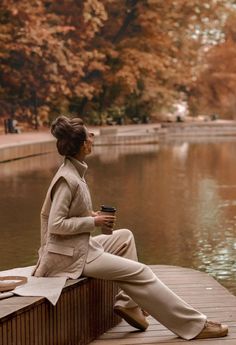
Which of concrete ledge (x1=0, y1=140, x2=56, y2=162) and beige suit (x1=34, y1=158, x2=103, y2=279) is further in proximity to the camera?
concrete ledge (x1=0, y1=140, x2=56, y2=162)

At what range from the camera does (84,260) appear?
12.8 ft

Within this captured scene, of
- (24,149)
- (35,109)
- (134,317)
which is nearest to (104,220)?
(134,317)

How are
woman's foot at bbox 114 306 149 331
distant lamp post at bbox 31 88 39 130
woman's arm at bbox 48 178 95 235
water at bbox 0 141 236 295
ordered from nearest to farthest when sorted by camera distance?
woman's arm at bbox 48 178 95 235 → woman's foot at bbox 114 306 149 331 → water at bbox 0 141 236 295 → distant lamp post at bbox 31 88 39 130

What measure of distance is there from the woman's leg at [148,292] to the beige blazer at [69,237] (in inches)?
3.4

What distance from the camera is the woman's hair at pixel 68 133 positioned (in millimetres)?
3826

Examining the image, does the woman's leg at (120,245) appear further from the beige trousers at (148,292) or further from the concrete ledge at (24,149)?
the concrete ledge at (24,149)

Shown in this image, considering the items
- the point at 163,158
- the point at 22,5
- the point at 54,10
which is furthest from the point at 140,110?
the point at 163,158

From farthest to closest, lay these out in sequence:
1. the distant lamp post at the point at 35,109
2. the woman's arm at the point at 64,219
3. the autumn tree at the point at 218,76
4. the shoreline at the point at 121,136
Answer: the autumn tree at the point at 218,76
the distant lamp post at the point at 35,109
the shoreline at the point at 121,136
the woman's arm at the point at 64,219

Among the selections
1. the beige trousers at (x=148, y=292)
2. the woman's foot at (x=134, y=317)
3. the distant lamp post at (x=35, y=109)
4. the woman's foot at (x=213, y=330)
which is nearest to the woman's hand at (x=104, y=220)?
the beige trousers at (x=148, y=292)

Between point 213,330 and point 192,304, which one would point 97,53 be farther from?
point 213,330

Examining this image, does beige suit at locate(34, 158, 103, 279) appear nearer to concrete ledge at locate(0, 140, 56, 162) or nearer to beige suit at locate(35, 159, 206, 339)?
beige suit at locate(35, 159, 206, 339)

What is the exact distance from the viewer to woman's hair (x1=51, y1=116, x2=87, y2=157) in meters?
3.83

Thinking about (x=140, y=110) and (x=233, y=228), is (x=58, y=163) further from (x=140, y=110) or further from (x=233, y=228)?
(x=140, y=110)

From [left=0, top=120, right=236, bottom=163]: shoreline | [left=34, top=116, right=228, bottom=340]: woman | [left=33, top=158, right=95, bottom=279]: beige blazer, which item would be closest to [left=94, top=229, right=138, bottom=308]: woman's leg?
[left=34, top=116, right=228, bottom=340]: woman
